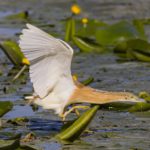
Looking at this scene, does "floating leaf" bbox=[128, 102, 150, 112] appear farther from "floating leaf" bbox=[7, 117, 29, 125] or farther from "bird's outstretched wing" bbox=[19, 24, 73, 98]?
"floating leaf" bbox=[7, 117, 29, 125]

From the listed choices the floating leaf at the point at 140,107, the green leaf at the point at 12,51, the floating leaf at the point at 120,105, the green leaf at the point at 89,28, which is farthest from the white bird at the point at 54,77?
the green leaf at the point at 89,28

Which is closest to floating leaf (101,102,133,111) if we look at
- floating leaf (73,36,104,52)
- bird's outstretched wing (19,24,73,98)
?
bird's outstretched wing (19,24,73,98)

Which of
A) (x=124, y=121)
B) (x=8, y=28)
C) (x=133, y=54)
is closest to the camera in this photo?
(x=124, y=121)

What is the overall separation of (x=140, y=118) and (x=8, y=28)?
210 inches

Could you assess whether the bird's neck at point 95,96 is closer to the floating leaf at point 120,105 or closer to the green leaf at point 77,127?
the floating leaf at point 120,105

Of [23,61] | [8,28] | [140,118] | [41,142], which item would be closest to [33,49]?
[41,142]

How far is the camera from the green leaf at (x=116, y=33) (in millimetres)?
9516

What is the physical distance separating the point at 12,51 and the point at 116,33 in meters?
1.62

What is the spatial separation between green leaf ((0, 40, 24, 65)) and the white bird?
91.8 inches

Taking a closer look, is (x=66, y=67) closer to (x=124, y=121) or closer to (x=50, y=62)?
(x=50, y=62)

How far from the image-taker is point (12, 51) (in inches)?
340

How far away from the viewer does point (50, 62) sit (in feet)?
20.3

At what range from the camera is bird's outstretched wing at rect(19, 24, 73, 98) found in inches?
231

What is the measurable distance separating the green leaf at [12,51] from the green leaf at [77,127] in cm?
311
